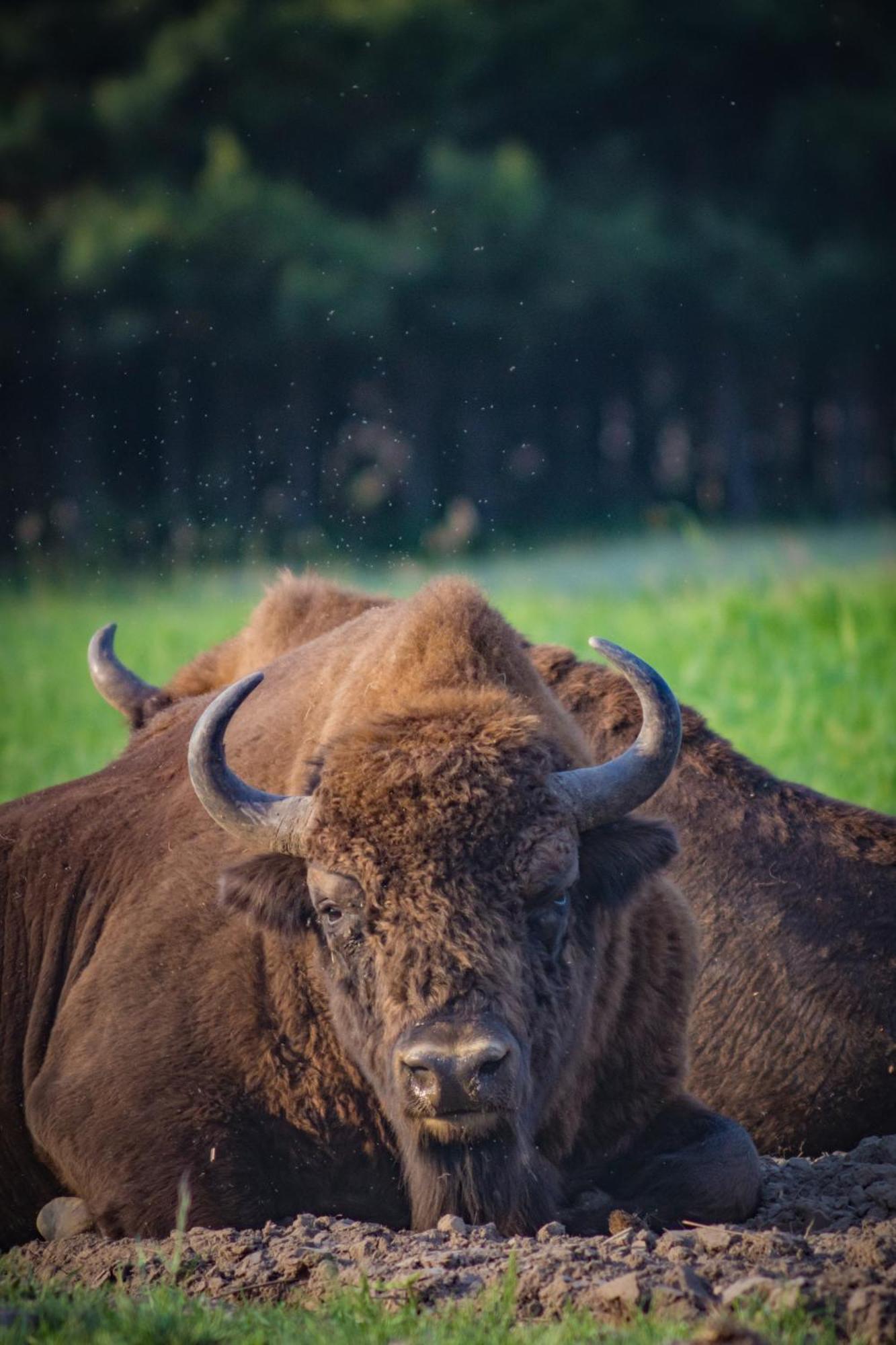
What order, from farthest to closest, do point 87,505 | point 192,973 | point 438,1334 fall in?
point 87,505, point 192,973, point 438,1334

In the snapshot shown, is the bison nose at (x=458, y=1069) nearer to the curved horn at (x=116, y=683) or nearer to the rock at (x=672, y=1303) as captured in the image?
the rock at (x=672, y=1303)

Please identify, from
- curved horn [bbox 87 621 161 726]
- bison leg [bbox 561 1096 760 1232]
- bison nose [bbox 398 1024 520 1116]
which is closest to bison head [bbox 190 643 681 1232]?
bison nose [bbox 398 1024 520 1116]

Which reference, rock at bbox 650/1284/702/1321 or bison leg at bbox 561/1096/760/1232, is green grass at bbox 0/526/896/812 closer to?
bison leg at bbox 561/1096/760/1232

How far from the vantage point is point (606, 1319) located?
3688mm

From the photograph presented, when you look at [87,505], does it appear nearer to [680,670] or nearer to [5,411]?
[5,411]

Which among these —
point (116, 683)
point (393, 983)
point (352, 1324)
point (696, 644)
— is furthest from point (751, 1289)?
point (696, 644)

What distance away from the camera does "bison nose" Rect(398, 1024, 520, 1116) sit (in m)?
4.07

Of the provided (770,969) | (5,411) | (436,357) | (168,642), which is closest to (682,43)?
(436,357)

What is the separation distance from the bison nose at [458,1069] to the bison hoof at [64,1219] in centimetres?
135

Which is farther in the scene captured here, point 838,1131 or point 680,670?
point 680,670

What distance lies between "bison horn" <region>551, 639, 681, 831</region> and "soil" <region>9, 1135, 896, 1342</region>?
117 cm

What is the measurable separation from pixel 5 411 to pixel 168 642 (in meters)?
22.4

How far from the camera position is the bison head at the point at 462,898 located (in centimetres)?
423

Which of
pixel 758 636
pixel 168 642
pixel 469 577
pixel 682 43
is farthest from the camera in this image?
pixel 682 43
